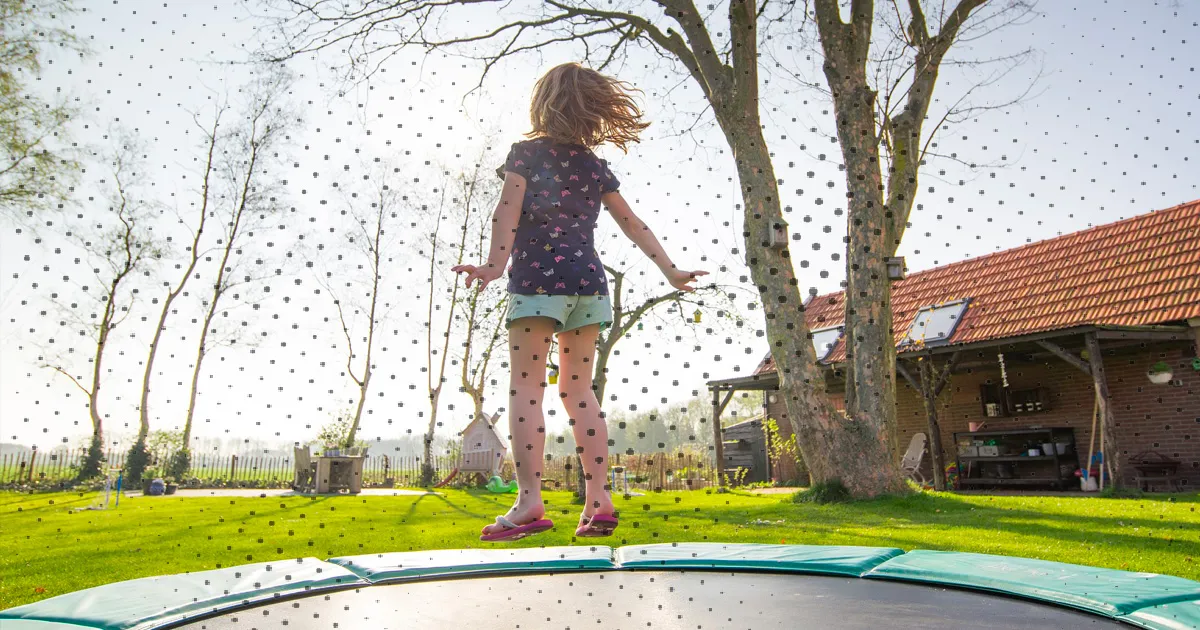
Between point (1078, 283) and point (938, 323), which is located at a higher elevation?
point (1078, 283)

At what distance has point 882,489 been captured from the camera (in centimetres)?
488

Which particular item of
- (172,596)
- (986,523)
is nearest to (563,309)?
(172,596)

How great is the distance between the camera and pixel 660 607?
177cm

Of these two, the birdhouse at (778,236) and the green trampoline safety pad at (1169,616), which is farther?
the birdhouse at (778,236)

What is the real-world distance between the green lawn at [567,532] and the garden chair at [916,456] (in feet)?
11.7

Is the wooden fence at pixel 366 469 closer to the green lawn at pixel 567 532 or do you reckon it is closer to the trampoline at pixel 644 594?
the green lawn at pixel 567 532

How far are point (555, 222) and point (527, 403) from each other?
341mm

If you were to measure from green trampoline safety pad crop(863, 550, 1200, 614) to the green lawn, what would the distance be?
780 mm

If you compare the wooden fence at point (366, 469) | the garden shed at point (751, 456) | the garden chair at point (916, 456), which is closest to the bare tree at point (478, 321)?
the wooden fence at point (366, 469)

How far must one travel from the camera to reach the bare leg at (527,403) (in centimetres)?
134

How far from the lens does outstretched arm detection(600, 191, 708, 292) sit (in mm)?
1378

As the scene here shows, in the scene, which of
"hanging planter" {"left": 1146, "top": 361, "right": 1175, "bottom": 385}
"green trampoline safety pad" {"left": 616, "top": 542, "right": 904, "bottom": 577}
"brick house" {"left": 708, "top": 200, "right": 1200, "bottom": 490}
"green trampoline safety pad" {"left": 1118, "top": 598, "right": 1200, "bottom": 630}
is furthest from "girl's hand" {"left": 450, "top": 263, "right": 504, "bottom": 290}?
"hanging planter" {"left": 1146, "top": 361, "right": 1175, "bottom": 385}

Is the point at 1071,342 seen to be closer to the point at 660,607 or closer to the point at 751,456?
the point at 751,456

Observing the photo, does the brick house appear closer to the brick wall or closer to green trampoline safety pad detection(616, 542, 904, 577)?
the brick wall
